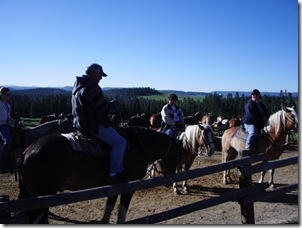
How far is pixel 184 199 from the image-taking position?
7.22 metres

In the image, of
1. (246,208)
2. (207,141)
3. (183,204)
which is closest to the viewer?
(246,208)

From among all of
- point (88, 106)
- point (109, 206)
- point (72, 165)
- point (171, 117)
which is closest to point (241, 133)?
point (171, 117)

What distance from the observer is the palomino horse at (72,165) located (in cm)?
392

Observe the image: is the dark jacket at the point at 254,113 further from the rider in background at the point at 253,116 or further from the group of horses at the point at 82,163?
the group of horses at the point at 82,163

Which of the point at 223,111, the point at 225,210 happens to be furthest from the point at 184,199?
the point at 223,111

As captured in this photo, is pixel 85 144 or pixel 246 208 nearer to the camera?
pixel 85 144

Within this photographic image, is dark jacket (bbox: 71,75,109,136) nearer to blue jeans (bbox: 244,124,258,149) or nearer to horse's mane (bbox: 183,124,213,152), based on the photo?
horse's mane (bbox: 183,124,213,152)

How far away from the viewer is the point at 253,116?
27.1 ft

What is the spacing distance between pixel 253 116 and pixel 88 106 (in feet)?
17.9

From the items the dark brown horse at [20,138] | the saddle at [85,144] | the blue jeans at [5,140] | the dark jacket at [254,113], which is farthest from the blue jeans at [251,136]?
the blue jeans at [5,140]

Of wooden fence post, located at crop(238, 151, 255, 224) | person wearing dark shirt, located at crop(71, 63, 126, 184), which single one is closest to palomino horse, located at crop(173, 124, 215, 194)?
wooden fence post, located at crop(238, 151, 255, 224)

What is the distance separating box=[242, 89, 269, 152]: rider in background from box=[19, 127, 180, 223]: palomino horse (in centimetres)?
375

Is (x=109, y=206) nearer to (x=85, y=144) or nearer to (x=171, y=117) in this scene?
(x=85, y=144)

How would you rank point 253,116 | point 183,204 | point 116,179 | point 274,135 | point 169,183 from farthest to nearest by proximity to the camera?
point 274,135
point 253,116
point 183,204
point 116,179
point 169,183
